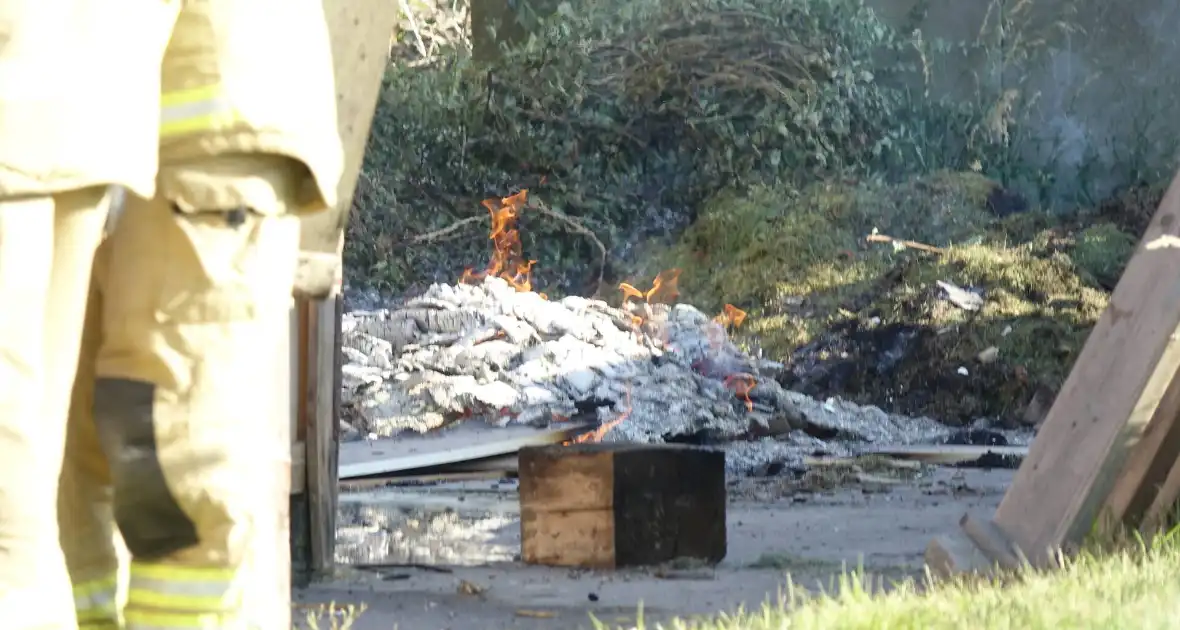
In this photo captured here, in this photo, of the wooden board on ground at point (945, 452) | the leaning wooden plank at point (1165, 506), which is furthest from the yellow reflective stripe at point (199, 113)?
the wooden board on ground at point (945, 452)

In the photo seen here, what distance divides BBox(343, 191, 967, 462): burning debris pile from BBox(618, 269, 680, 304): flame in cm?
171

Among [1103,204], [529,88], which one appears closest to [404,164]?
[529,88]

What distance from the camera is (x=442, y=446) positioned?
8.15m

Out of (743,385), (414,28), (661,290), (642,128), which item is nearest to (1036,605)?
(743,385)

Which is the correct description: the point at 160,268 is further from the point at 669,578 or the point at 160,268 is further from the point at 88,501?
the point at 669,578

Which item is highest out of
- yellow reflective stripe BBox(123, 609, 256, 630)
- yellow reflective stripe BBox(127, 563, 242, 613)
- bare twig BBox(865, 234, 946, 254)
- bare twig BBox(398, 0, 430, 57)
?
bare twig BBox(398, 0, 430, 57)

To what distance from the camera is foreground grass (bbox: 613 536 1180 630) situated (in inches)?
109

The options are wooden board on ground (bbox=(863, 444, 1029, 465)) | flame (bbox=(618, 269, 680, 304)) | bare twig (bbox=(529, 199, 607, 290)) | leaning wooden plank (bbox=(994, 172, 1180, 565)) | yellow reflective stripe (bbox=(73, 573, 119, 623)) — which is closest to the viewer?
yellow reflective stripe (bbox=(73, 573, 119, 623))

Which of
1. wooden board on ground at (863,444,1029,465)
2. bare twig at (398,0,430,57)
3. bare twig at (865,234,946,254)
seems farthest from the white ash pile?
bare twig at (398,0,430,57)

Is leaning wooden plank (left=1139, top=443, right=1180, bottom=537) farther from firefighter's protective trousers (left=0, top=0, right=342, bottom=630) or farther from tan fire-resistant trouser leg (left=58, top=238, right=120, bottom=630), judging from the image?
tan fire-resistant trouser leg (left=58, top=238, right=120, bottom=630)

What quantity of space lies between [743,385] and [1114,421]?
5.73 meters

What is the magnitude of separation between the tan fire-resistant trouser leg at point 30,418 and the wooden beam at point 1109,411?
2.51m

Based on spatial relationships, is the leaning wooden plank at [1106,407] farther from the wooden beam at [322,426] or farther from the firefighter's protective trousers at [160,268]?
the firefighter's protective trousers at [160,268]

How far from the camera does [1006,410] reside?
10281mm
